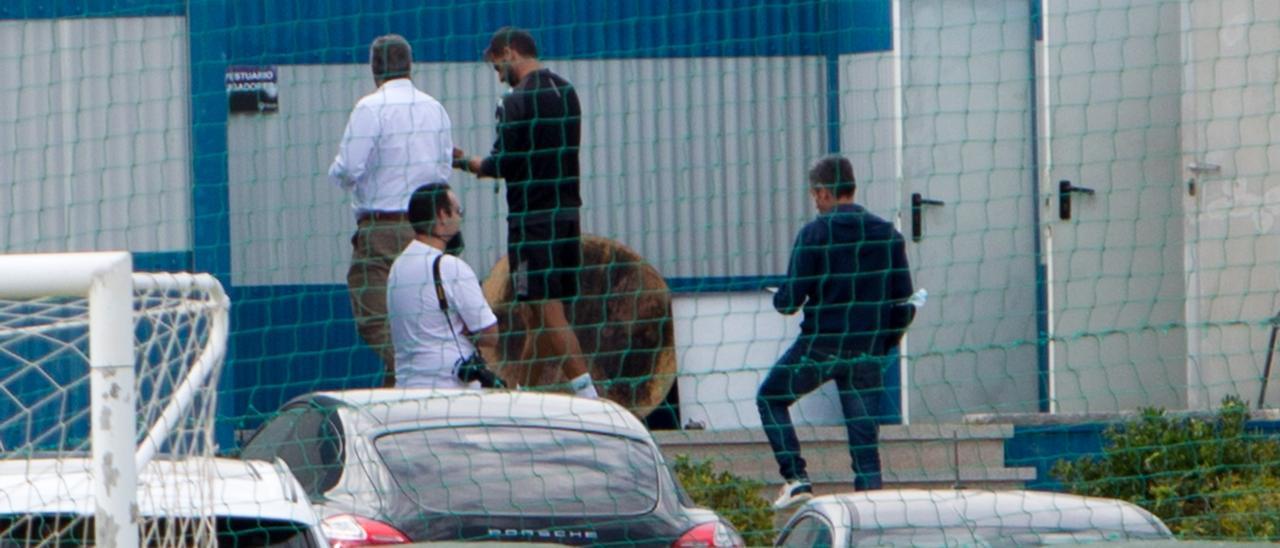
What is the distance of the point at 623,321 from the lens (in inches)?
359

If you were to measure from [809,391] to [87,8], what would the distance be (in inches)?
125

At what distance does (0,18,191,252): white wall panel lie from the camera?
821 centimetres

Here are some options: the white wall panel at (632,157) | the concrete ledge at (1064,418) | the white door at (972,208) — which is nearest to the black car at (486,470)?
the white wall panel at (632,157)

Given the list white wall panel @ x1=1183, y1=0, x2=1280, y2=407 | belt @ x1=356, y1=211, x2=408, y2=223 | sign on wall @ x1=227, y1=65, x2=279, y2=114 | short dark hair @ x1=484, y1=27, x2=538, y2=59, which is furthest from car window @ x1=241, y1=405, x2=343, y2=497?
white wall panel @ x1=1183, y1=0, x2=1280, y2=407

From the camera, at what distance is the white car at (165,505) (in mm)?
3906

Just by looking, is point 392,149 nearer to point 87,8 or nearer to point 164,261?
point 164,261

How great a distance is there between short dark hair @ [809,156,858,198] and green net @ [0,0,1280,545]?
5 centimetres

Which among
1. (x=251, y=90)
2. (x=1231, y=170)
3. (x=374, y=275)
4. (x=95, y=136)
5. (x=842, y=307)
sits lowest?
(x=842, y=307)

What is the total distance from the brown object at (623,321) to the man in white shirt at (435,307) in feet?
3.07

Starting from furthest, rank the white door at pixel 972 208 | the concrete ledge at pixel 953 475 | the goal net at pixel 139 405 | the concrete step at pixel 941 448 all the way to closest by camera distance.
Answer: the white door at pixel 972 208 < the concrete step at pixel 941 448 < the concrete ledge at pixel 953 475 < the goal net at pixel 139 405

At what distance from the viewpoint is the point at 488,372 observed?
25.3 ft

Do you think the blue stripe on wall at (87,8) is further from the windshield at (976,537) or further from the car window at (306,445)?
the windshield at (976,537)

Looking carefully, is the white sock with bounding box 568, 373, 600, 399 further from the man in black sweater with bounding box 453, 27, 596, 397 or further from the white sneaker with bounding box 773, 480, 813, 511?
the white sneaker with bounding box 773, 480, 813, 511

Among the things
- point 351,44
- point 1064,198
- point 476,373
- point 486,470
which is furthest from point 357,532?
point 1064,198
